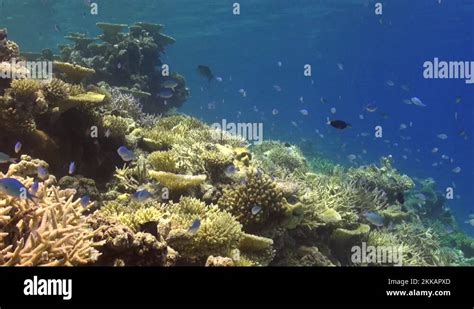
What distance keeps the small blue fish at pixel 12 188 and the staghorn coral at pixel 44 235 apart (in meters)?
0.16

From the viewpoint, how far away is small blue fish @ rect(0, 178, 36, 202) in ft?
14.9

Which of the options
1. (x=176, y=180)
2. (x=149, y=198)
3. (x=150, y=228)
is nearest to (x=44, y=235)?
(x=150, y=228)

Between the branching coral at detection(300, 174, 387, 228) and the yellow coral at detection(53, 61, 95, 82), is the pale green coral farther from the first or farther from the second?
the yellow coral at detection(53, 61, 95, 82)

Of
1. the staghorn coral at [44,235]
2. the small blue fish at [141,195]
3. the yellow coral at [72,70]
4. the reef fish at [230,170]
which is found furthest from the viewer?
the yellow coral at [72,70]

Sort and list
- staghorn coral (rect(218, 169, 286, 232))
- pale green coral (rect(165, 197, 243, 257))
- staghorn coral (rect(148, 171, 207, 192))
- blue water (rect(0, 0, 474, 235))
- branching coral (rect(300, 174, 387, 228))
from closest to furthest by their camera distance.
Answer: pale green coral (rect(165, 197, 243, 257)), staghorn coral (rect(218, 169, 286, 232)), staghorn coral (rect(148, 171, 207, 192)), branching coral (rect(300, 174, 387, 228)), blue water (rect(0, 0, 474, 235))

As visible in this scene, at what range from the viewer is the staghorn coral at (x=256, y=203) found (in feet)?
23.8

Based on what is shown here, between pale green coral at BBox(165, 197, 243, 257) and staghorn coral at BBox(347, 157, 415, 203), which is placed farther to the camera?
staghorn coral at BBox(347, 157, 415, 203)

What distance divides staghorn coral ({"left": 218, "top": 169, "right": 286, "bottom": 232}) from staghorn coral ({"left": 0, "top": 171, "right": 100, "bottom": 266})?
280 cm

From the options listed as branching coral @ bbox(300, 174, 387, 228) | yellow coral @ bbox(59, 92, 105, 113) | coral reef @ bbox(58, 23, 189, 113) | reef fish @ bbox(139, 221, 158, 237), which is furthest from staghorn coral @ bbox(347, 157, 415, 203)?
reef fish @ bbox(139, 221, 158, 237)

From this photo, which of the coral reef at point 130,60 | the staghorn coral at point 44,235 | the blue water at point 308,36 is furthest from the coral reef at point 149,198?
the blue water at point 308,36

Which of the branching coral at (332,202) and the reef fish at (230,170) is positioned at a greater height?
the reef fish at (230,170)

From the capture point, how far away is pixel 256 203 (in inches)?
285

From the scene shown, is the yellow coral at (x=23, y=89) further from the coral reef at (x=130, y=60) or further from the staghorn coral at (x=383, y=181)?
the staghorn coral at (x=383, y=181)
